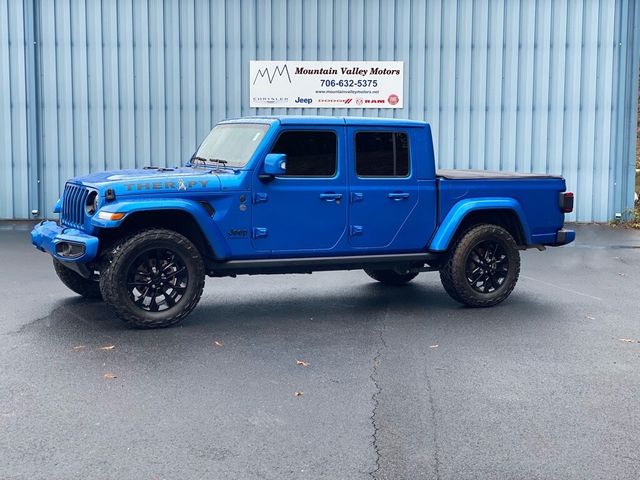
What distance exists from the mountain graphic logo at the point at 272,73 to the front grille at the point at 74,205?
8.93 m

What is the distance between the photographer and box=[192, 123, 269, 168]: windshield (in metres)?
8.38

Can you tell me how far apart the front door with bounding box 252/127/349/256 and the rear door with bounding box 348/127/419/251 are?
139 millimetres

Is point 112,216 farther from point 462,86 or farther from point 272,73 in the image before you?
point 462,86

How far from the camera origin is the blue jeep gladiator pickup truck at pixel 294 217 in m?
7.85

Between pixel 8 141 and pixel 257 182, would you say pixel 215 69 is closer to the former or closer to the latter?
pixel 8 141

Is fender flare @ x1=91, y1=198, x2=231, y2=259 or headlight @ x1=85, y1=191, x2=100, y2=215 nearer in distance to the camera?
fender flare @ x1=91, y1=198, x2=231, y2=259

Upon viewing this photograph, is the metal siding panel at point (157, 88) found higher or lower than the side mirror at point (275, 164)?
higher

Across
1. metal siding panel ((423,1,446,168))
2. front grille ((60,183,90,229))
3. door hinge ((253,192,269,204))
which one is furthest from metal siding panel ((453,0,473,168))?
front grille ((60,183,90,229))

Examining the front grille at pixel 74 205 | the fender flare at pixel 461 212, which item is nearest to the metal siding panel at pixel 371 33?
the fender flare at pixel 461 212

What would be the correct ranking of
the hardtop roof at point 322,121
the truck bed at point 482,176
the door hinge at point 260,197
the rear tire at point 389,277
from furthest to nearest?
1. the rear tire at point 389,277
2. the truck bed at point 482,176
3. the hardtop roof at point 322,121
4. the door hinge at point 260,197

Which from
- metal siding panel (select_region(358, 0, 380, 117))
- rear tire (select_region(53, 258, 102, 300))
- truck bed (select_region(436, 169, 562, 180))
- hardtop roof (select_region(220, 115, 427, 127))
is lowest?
rear tire (select_region(53, 258, 102, 300))

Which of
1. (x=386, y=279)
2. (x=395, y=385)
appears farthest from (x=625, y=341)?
(x=386, y=279)

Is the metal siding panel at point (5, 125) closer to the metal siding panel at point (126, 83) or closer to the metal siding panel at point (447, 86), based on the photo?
the metal siding panel at point (126, 83)

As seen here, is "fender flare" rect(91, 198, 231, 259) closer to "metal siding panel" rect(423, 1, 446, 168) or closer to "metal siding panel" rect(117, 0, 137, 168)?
"metal siding panel" rect(117, 0, 137, 168)
